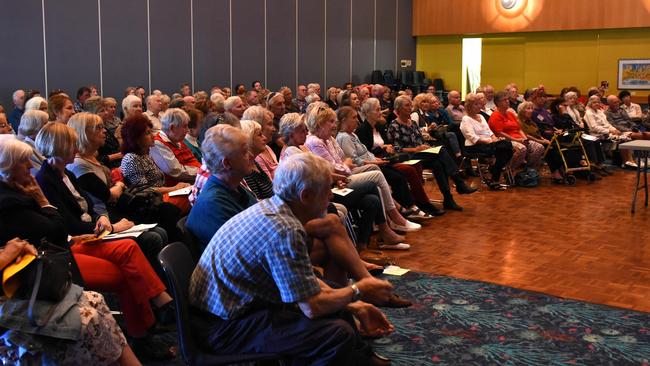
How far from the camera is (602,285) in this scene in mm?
4863

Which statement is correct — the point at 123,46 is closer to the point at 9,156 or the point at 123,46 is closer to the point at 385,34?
the point at 385,34

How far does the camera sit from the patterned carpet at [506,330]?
3629 millimetres

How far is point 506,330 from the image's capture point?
13.1 feet

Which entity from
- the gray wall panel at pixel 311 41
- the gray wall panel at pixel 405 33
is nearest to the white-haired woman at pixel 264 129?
the gray wall panel at pixel 311 41

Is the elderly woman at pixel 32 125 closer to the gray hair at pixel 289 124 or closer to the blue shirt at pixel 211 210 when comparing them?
the gray hair at pixel 289 124

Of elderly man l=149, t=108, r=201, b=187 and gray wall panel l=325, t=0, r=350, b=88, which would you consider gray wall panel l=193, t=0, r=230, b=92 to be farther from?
elderly man l=149, t=108, r=201, b=187

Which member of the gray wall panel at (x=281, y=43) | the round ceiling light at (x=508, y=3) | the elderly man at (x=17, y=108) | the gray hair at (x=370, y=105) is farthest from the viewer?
the round ceiling light at (x=508, y=3)

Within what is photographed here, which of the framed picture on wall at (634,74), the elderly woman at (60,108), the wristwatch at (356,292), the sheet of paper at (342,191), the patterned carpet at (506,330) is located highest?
the framed picture on wall at (634,74)

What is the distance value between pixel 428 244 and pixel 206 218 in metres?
3.29

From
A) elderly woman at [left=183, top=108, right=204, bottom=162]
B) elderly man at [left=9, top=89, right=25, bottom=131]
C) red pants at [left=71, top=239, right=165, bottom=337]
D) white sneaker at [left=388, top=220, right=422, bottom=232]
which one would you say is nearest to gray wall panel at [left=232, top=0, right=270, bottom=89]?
elderly man at [left=9, top=89, right=25, bottom=131]

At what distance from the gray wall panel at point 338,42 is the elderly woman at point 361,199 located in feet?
37.8

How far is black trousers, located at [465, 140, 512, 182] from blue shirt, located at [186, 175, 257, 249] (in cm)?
632

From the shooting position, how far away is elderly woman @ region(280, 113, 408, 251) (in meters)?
5.58

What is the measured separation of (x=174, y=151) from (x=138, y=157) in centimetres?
64
